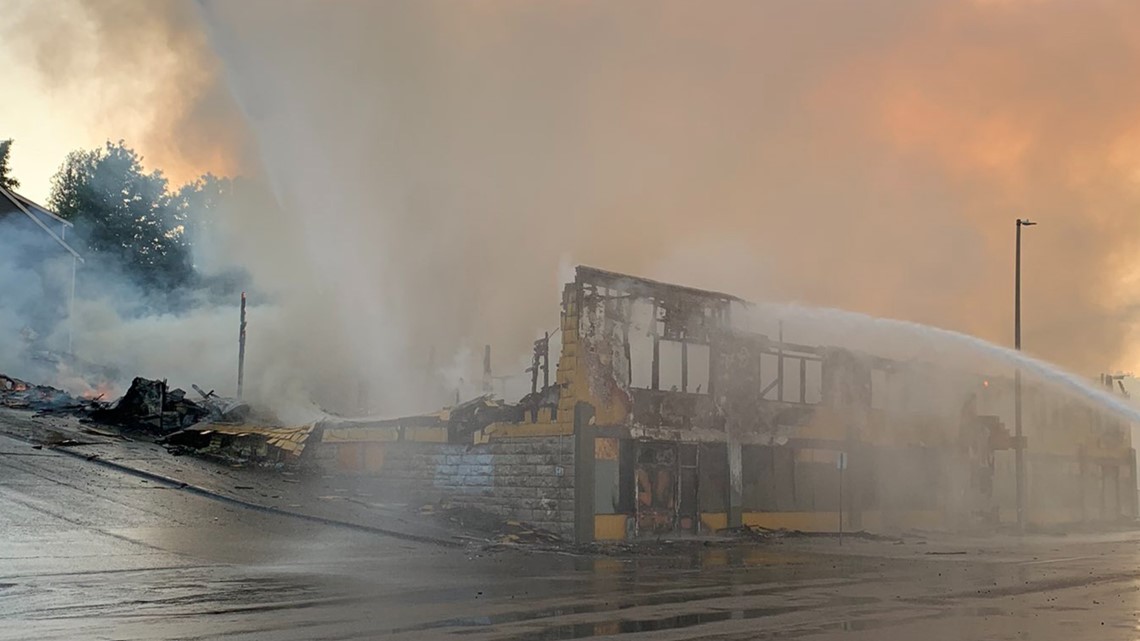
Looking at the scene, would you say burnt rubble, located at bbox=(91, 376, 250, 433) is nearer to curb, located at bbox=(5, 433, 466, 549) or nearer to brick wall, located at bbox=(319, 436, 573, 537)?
curb, located at bbox=(5, 433, 466, 549)

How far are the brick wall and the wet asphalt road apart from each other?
3191mm

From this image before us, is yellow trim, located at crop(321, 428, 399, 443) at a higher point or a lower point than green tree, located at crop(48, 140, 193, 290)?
lower

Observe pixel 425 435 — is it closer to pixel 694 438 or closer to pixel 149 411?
pixel 694 438

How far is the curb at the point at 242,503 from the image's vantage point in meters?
23.4

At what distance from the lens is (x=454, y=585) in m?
16.0

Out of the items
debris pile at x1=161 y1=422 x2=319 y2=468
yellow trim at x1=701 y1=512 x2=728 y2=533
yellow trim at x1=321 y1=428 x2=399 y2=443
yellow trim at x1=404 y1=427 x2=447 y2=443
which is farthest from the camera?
debris pile at x1=161 y1=422 x2=319 y2=468

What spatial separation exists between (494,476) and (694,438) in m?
5.16

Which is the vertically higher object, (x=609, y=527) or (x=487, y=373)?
(x=487, y=373)

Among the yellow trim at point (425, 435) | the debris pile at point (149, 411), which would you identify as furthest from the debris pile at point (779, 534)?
the debris pile at point (149, 411)

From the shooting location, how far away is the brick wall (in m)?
25.3

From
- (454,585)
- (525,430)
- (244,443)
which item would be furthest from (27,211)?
(454,585)

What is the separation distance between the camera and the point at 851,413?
109 ft

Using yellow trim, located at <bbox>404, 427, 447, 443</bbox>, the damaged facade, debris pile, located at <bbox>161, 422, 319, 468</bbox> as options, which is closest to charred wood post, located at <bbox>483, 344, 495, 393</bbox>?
debris pile, located at <bbox>161, 422, 319, 468</bbox>

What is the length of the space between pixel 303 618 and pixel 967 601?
29.0ft
